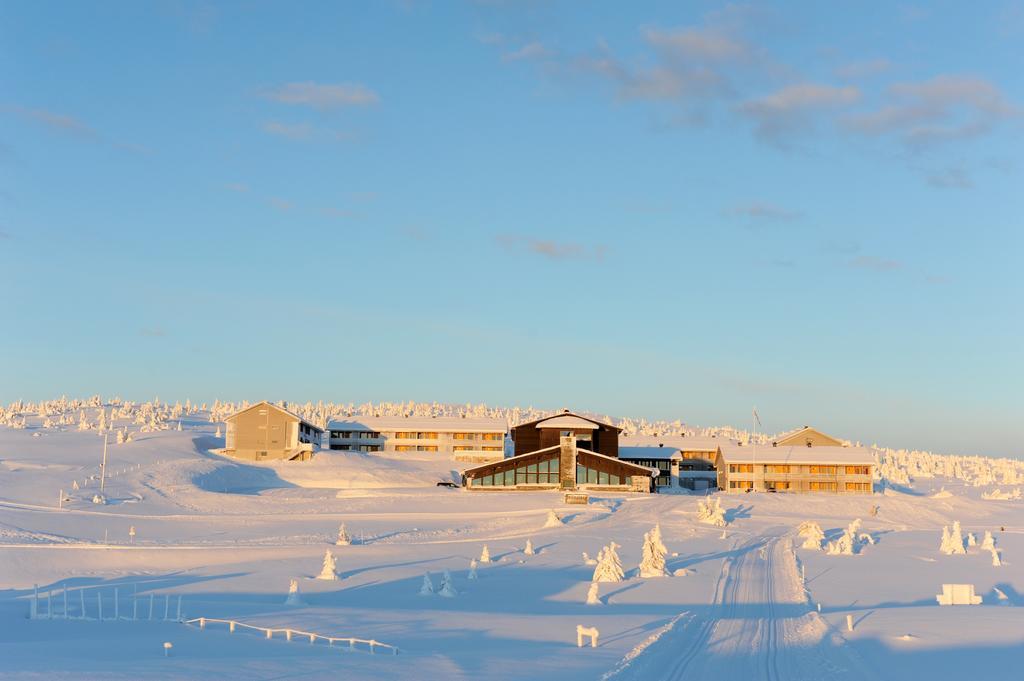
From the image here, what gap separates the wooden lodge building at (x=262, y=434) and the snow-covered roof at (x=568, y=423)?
A: 86.9ft

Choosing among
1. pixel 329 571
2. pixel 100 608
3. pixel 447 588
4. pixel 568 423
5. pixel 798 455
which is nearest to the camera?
pixel 100 608

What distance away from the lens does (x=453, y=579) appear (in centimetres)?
4419

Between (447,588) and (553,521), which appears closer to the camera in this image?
(447,588)

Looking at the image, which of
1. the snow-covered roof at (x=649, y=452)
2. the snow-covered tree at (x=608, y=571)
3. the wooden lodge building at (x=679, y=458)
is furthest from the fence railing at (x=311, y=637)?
the snow-covered roof at (x=649, y=452)

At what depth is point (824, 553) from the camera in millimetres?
59500

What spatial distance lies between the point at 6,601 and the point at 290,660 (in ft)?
58.6

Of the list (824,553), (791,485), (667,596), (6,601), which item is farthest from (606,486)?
(6,601)

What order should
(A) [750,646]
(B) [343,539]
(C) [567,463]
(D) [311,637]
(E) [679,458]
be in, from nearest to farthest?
(D) [311,637] → (A) [750,646] → (B) [343,539] → (C) [567,463] → (E) [679,458]

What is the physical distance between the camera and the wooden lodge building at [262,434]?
107375 millimetres

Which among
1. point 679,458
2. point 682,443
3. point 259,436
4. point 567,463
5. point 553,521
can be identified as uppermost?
point 682,443

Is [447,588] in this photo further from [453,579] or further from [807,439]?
[807,439]

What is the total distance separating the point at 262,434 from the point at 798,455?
61259mm

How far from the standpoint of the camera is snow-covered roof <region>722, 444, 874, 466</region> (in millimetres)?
108125

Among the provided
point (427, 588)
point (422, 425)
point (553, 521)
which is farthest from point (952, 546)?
point (422, 425)
